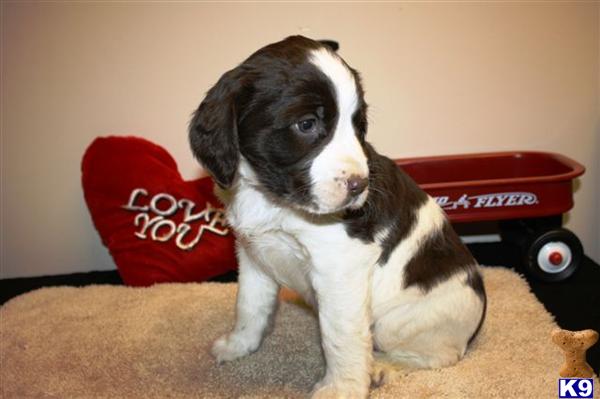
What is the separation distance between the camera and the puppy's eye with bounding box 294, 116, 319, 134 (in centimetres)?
185

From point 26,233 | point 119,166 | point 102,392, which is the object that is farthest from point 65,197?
point 102,392

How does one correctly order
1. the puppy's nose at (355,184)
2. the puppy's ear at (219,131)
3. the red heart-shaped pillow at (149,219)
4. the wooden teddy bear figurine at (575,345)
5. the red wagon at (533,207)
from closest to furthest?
1. the wooden teddy bear figurine at (575,345)
2. the puppy's nose at (355,184)
3. the puppy's ear at (219,131)
4. the red wagon at (533,207)
5. the red heart-shaped pillow at (149,219)

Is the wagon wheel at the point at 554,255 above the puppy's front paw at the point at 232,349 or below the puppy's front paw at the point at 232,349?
below

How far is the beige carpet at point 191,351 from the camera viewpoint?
2.36m

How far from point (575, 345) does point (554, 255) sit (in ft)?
6.12

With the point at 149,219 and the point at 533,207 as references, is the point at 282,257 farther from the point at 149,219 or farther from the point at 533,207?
the point at 533,207

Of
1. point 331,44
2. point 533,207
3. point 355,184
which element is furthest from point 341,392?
point 533,207

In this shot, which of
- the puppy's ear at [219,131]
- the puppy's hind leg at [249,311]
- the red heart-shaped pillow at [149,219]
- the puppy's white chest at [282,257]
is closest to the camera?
the puppy's ear at [219,131]

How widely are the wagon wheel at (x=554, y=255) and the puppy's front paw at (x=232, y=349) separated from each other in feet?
6.11

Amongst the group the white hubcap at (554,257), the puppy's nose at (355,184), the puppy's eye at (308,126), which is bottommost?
the white hubcap at (554,257)

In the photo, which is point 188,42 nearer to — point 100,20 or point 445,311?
point 100,20

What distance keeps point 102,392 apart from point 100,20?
2.48 m

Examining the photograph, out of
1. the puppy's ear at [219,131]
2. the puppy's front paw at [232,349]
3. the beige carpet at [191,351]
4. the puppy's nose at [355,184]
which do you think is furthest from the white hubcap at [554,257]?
the puppy's ear at [219,131]

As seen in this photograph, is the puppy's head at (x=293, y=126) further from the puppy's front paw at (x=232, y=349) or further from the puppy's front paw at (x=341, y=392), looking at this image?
the puppy's front paw at (x=232, y=349)
